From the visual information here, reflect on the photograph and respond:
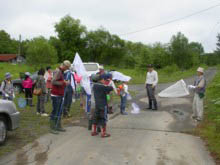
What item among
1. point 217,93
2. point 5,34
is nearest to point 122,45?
point 5,34

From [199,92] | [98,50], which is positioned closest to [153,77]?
[199,92]

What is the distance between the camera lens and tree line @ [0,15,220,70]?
144 feet

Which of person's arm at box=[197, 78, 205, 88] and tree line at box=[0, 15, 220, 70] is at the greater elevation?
tree line at box=[0, 15, 220, 70]

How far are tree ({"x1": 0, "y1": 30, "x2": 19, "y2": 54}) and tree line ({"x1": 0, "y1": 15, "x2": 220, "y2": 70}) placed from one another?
1.67ft

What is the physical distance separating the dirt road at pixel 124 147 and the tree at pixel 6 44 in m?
97.7

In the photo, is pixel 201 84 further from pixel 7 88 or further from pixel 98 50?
pixel 98 50

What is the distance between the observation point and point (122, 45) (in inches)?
3327

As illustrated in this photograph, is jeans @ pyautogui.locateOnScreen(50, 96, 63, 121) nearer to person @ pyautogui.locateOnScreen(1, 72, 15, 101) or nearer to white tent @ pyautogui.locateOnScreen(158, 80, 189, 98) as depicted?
person @ pyautogui.locateOnScreen(1, 72, 15, 101)

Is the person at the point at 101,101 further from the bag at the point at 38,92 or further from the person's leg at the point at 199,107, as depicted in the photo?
the person's leg at the point at 199,107

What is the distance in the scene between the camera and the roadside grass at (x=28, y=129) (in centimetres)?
584

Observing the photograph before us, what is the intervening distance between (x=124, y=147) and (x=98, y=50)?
2720 inches

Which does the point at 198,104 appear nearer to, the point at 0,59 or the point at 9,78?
the point at 9,78

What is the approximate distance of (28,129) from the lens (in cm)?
724

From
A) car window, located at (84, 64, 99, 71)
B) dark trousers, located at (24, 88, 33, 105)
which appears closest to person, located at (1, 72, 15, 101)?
dark trousers, located at (24, 88, 33, 105)
